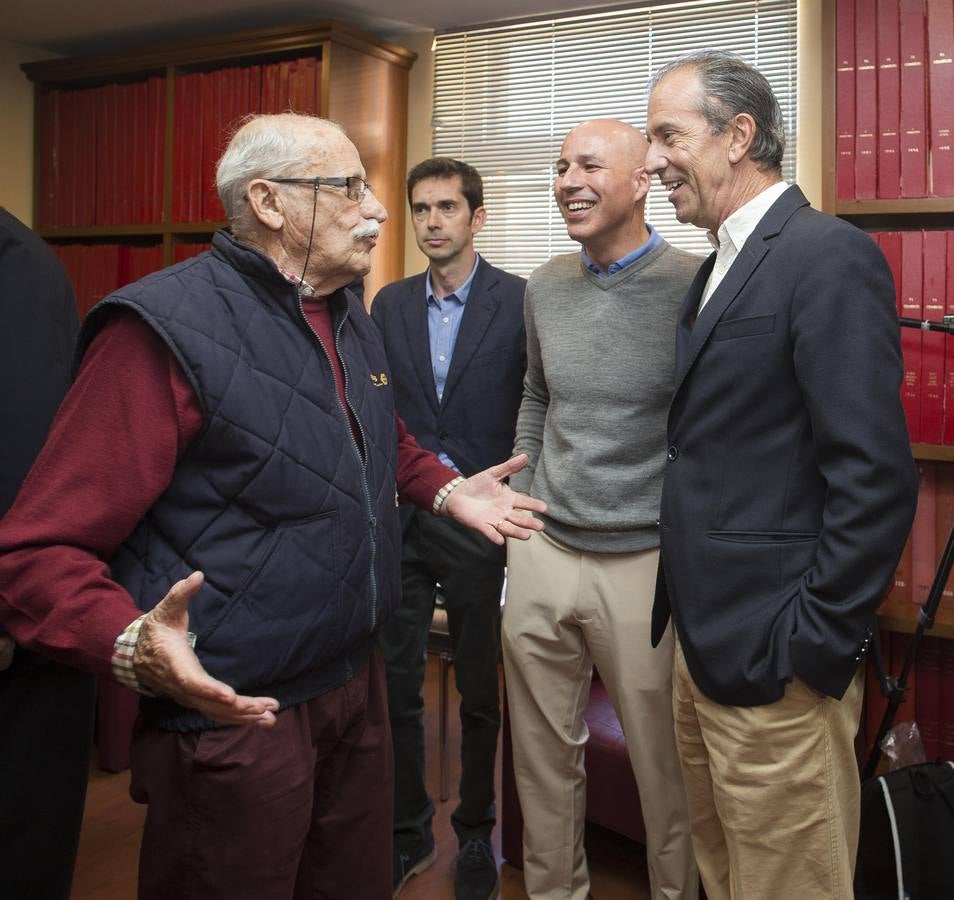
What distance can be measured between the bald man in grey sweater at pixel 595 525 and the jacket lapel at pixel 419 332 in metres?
0.36

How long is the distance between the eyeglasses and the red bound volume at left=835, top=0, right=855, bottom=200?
159cm

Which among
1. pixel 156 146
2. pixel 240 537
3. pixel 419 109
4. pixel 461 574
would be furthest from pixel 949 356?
pixel 156 146

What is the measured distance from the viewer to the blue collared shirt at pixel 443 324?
251 cm

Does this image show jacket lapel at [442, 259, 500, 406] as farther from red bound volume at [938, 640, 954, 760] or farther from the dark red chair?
red bound volume at [938, 640, 954, 760]

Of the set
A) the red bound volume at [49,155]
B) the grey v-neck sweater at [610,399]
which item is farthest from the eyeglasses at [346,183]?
the red bound volume at [49,155]

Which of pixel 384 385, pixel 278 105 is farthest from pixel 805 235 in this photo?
pixel 278 105

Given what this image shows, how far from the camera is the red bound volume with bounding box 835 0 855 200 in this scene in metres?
2.52

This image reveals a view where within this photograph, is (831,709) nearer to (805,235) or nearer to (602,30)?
(805,235)

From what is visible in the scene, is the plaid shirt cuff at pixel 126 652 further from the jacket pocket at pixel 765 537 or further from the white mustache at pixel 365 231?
the jacket pocket at pixel 765 537

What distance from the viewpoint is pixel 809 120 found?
3.32 m

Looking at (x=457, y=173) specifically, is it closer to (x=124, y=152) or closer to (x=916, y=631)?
(x=916, y=631)

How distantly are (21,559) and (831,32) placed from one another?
7.76 feet

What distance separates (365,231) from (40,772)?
978mm

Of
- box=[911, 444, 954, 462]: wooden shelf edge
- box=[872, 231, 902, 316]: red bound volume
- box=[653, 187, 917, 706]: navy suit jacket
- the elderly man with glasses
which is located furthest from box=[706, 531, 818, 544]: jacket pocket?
box=[872, 231, 902, 316]: red bound volume
